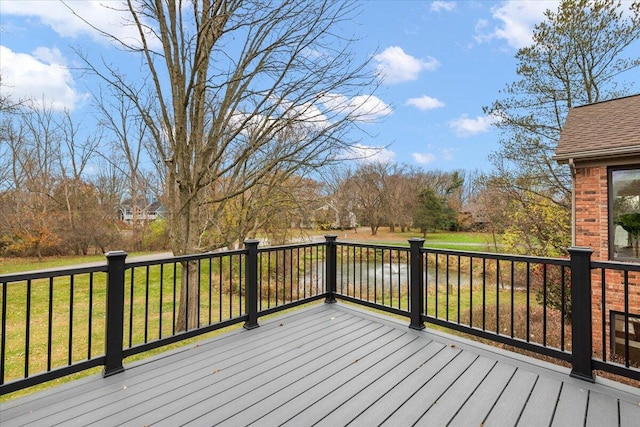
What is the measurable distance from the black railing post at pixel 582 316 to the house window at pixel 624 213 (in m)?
3.73

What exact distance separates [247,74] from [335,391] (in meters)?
4.47

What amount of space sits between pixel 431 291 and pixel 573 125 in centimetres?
589

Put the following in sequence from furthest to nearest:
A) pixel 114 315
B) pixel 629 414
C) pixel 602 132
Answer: pixel 602 132
pixel 114 315
pixel 629 414

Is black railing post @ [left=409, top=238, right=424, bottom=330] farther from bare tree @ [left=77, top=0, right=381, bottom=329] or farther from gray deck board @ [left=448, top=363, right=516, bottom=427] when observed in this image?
bare tree @ [left=77, top=0, right=381, bottom=329]

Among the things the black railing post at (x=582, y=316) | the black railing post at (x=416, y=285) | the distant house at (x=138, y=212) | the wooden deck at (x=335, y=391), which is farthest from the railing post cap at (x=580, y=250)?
the distant house at (x=138, y=212)

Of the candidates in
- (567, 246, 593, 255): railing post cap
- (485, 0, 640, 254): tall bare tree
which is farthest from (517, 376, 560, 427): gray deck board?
(485, 0, 640, 254): tall bare tree

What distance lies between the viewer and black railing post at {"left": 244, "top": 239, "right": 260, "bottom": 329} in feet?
10.6

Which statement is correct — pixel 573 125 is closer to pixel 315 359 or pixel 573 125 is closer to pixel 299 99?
pixel 299 99

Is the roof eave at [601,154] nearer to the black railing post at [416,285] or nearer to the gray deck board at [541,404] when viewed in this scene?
Result: the black railing post at [416,285]

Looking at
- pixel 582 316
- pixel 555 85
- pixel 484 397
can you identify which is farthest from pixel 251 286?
pixel 555 85

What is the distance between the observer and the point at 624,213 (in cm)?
477

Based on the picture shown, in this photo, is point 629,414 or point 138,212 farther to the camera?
point 138,212

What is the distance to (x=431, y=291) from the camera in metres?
9.96

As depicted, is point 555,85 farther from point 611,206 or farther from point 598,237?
point 598,237
